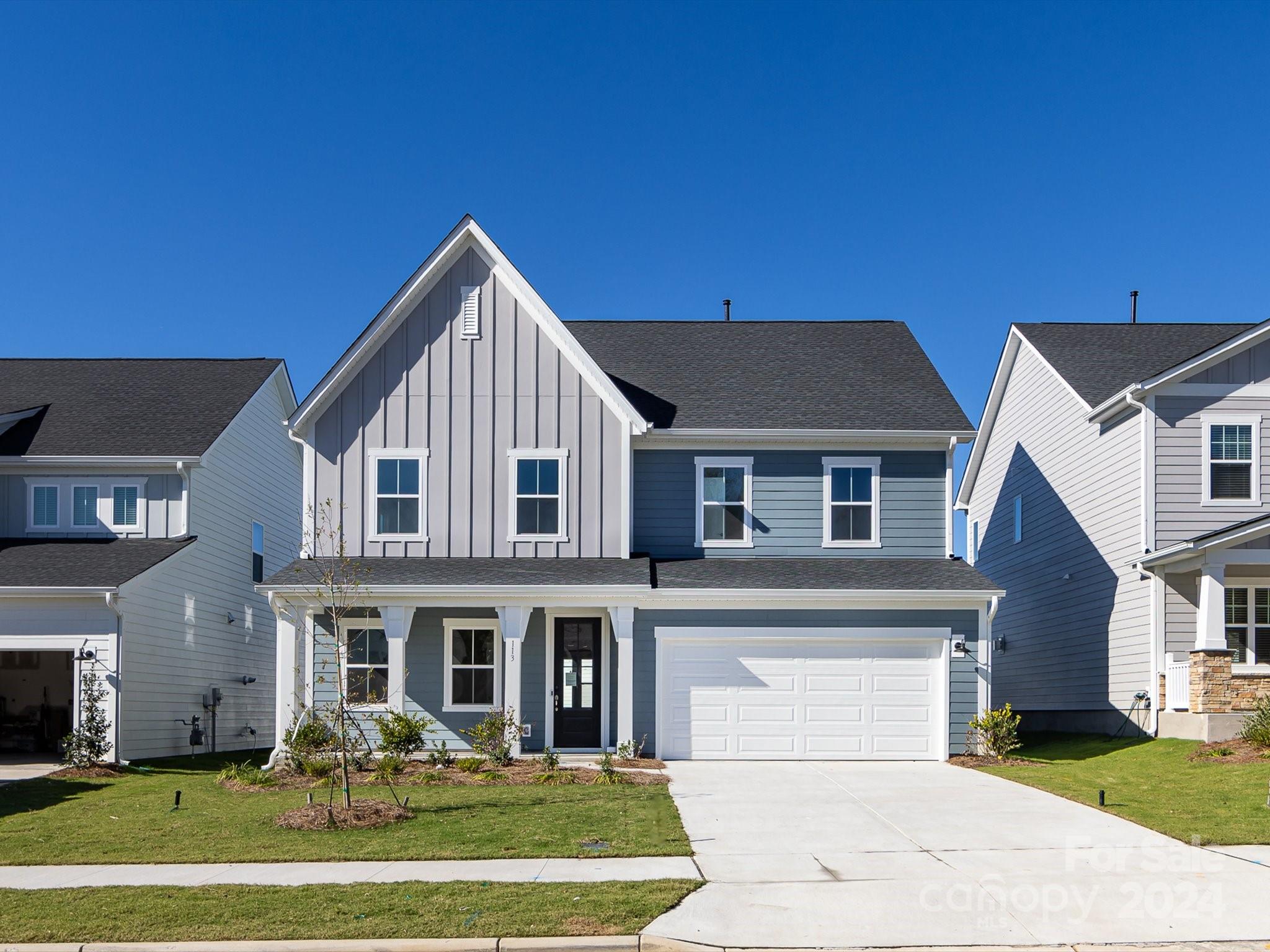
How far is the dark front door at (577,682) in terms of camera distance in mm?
21562

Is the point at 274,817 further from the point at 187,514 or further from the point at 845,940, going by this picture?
the point at 187,514

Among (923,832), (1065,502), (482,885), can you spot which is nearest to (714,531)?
(1065,502)

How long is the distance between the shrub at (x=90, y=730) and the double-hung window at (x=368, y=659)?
4.09m

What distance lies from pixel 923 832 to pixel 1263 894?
12.7 ft

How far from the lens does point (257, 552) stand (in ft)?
93.8

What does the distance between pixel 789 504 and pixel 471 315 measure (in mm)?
6900

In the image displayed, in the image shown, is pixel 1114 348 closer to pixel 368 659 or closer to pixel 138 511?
pixel 368 659

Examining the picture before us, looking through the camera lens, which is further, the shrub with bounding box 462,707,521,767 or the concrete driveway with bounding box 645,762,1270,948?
the shrub with bounding box 462,707,521,767

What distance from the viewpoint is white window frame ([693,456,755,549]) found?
74.9 feet

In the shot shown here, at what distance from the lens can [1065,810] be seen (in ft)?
47.2

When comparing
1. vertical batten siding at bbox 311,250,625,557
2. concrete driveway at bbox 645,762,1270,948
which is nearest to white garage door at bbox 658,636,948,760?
vertical batten siding at bbox 311,250,625,557

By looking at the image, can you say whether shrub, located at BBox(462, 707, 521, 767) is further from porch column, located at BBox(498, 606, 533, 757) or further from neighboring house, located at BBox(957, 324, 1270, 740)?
neighboring house, located at BBox(957, 324, 1270, 740)

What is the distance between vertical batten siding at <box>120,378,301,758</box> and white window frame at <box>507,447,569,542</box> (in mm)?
6486

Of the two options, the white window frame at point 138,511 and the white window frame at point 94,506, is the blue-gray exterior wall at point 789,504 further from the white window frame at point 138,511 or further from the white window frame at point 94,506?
the white window frame at point 94,506
